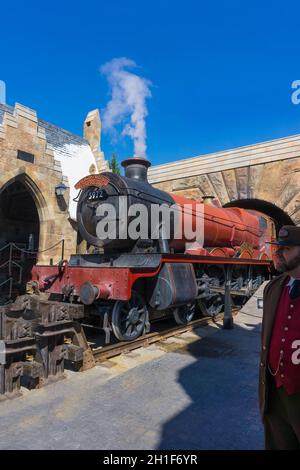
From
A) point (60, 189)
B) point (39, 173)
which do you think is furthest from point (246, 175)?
point (39, 173)

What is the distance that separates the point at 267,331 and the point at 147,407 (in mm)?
1783

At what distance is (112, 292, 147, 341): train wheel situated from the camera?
512 centimetres

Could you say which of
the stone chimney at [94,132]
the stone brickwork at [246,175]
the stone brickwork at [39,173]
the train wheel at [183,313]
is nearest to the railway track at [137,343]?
the train wheel at [183,313]

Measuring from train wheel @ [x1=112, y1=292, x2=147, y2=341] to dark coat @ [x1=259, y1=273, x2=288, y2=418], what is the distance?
330 cm

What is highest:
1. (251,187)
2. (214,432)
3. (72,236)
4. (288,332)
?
(251,187)

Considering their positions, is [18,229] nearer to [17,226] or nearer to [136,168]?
[17,226]

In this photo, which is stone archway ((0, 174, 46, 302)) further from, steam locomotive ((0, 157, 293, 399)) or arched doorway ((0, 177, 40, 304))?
steam locomotive ((0, 157, 293, 399))

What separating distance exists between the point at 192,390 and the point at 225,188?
1074 centimetres

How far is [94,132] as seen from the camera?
1670 centimetres

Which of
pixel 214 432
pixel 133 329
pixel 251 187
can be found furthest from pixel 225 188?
pixel 214 432

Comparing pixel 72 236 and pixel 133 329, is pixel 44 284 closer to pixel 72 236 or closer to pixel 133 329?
pixel 133 329

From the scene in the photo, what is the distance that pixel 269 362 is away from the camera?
6.52ft

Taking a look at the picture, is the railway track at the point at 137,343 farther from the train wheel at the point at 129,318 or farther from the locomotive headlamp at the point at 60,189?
the locomotive headlamp at the point at 60,189

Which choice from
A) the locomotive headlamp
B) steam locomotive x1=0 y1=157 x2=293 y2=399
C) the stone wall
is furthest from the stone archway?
steam locomotive x1=0 y1=157 x2=293 y2=399
